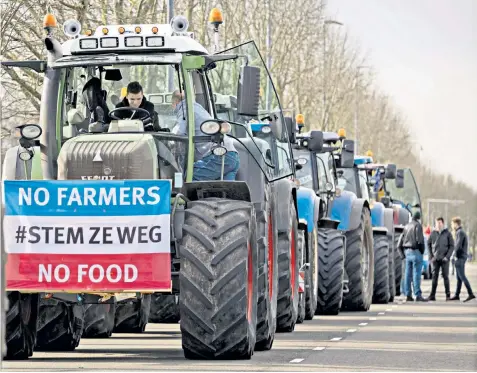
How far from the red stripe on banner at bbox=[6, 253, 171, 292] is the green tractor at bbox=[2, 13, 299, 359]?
20mm

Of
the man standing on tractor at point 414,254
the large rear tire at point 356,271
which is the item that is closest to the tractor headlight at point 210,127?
the large rear tire at point 356,271

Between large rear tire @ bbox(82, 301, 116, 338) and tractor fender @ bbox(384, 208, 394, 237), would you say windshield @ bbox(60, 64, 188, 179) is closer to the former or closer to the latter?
large rear tire @ bbox(82, 301, 116, 338)

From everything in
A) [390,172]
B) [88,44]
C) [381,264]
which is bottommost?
[381,264]

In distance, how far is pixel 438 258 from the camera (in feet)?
111

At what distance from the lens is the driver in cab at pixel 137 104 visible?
14.4 meters

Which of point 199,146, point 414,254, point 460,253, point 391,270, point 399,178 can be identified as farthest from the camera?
point 399,178

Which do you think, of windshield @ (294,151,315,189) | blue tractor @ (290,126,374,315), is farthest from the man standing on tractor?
windshield @ (294,151,315,189)

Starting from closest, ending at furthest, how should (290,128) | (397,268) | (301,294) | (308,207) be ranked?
(290,128), (301,294), (308,207), (397,268)

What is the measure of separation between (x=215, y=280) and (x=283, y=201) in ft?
16.8

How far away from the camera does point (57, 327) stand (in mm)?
15359

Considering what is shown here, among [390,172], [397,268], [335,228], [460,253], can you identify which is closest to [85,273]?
[335,228]

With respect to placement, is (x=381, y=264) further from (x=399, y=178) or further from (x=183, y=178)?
(x=183, y=178)

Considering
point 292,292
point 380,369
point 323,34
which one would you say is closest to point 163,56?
point 380,369

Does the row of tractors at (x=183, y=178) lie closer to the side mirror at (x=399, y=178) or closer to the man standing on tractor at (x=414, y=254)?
the man standing on tractor at (x=414, y=254)
